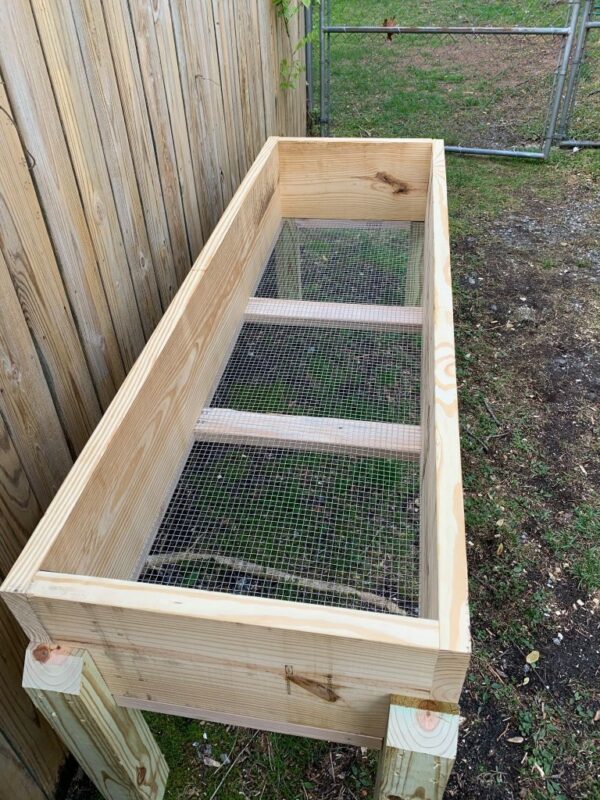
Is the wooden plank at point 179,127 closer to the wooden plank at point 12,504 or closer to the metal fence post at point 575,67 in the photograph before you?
the wooden plank at point 12,504

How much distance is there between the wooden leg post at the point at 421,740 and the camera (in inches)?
36.5

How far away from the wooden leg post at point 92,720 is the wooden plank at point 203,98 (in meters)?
1.67

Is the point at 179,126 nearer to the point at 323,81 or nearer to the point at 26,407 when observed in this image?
the point at 26,407

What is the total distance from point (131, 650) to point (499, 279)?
10.9ft

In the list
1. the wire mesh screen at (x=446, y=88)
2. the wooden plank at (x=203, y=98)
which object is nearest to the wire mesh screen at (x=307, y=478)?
the wooden plank at (x=203, y=98)

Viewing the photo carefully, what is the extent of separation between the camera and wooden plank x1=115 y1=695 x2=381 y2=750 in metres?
1.10

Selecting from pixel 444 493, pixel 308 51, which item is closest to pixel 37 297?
pixel 444 493

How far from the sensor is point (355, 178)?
2490 mm

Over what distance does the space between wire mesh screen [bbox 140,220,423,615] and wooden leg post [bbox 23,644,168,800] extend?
0.31 m

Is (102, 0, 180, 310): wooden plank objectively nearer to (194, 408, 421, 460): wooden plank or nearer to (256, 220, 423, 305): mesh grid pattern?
(256, 220, 423, 305): mesh grid pattern

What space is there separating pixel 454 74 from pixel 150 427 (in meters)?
6.95

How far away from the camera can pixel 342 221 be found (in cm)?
260

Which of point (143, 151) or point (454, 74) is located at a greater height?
point (143, 151)

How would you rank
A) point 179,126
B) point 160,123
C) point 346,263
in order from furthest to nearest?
point 346,263 → point 179,126 → point 160,123
